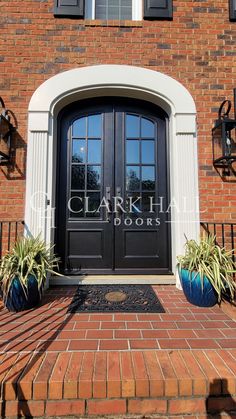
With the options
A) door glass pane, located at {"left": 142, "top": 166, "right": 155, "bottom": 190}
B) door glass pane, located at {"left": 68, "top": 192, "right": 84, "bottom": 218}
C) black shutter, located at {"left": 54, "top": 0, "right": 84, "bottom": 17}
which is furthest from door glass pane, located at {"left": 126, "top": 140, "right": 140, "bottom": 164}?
black shutter, located at {"left": 54, "top": 0, "right": 84, "bottom": 17}

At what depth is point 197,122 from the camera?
3146 mm

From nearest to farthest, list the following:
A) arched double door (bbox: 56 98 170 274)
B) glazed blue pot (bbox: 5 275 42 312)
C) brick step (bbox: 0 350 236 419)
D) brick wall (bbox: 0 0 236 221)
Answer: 1. brick step (bbox: 0 350 236 419)
2. glazed blue pot (bbox: 5 275 42 312)
3. brick wall (bbox: 0 0 236 221)
4. arched double door (bbox: 56 98 170 274)

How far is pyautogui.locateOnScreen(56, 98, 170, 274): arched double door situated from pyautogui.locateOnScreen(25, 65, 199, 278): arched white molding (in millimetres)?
167

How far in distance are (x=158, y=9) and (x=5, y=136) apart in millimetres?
2611

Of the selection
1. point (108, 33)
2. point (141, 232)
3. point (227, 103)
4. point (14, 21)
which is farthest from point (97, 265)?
point (14, 21)

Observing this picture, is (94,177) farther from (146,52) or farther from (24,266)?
(146,52)

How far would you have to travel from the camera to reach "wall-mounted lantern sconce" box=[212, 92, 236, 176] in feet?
9.75

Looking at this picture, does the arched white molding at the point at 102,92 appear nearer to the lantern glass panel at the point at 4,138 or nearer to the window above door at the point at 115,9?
the lantern glass panel at the point at 4,138

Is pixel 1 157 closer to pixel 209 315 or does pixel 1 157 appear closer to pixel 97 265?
pixel 97 265

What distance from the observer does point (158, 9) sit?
3238 millimetres

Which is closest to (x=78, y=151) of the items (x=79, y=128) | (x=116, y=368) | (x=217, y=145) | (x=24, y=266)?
(x=79, y=128)

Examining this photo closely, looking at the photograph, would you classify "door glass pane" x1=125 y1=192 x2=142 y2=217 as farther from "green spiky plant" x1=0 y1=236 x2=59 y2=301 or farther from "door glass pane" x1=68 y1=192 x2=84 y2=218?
"green spiky plant" x1=0 y1=236 x2=59 y2=301

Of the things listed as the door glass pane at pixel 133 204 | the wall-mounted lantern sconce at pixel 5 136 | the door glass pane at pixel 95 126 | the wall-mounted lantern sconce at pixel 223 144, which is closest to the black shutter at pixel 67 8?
the door glass pane at pixel 95 126

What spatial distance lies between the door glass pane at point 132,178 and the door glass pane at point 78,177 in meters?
0.60
